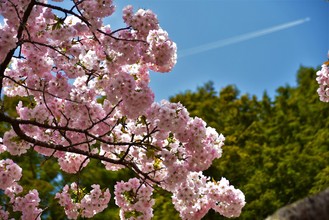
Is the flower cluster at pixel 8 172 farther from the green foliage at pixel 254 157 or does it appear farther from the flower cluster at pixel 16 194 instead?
the green foliage at pixel 254 157

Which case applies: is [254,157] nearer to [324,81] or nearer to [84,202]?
[324,81]

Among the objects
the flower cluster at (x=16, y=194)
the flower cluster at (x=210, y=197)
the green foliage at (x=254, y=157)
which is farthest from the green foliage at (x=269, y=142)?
the flower cluster at (x=16, y=194)

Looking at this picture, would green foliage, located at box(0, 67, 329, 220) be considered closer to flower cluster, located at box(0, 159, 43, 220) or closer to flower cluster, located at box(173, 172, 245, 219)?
flower cluster, located at box(0, 159, 43, 220)

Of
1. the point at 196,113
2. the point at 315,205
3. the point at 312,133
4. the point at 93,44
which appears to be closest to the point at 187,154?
the point at 93,44

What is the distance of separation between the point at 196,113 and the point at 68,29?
17159 millimetres

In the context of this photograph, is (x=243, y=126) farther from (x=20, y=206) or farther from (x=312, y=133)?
(x=20, y=206)

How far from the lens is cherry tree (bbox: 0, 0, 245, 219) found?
8.06 metres

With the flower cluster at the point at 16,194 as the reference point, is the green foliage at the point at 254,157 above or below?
above

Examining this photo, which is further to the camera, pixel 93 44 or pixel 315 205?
pixel 93 44

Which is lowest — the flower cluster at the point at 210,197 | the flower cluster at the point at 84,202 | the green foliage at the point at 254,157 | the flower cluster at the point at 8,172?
the flower cluster at the point at 210,197

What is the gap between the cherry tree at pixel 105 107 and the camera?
8.06m

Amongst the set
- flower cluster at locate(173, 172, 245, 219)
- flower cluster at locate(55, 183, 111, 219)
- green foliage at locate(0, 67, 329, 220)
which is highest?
green foliage at locate(0, 67, 329, 220)

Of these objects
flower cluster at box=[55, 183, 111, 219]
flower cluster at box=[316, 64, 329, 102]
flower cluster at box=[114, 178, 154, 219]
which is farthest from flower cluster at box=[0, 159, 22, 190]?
flower cluster at box=[316, 64, 329, 102]

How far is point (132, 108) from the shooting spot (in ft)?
26.2
